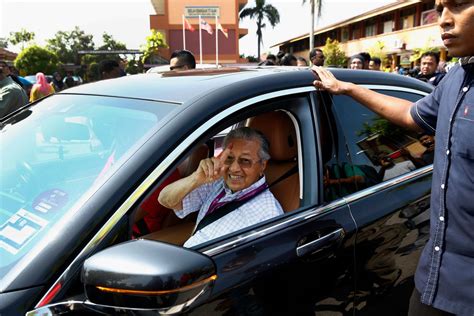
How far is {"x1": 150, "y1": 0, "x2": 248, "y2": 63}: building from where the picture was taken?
140ft

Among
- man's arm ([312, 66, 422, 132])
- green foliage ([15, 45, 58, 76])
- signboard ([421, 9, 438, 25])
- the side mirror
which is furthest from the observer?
green foliage ([15, 45, 58, 76])

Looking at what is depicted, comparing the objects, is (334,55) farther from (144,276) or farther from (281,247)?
(144,276)

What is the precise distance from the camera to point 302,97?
1.83 metres

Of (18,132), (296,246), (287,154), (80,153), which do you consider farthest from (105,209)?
(287,154)

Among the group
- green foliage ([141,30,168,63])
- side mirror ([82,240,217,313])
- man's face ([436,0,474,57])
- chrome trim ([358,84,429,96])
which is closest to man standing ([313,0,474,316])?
man's face ([436,0,474,57])

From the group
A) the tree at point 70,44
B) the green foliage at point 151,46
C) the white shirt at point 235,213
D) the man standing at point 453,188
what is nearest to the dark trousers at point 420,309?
the man standing at point 453,188

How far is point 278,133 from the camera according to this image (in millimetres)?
2049

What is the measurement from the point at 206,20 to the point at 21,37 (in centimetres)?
3886

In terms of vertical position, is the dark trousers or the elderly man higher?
the elderly man

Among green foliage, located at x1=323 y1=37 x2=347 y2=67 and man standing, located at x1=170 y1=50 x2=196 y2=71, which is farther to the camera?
green foliage, located at x1=323 y1=37 x2=347 y2=67

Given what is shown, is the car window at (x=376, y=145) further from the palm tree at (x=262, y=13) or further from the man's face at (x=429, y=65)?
the palm tree at (x=262, y=13)

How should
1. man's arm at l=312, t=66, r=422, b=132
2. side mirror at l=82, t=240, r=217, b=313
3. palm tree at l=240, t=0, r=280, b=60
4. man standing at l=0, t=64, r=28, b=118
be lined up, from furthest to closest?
palm tree at l=240, t=0, r=280, b=60
man standing at l=0, t=64, r=28, b=118
man's arm at l=312, t=66, r=422, b=132
side mirror at l=82, t=240, r=217, b=313

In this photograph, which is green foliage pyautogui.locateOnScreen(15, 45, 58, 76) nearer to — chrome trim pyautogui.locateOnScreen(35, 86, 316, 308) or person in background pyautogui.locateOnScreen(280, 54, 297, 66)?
person in background pyautogui.locateOnScreen(280, 54, 297, 66)

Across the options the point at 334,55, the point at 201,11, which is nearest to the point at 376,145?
the point at 334,55
